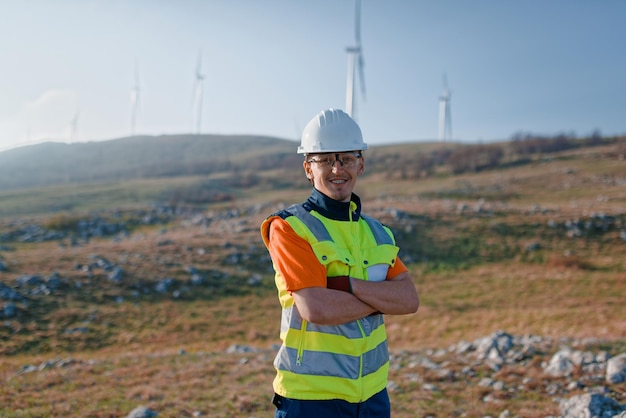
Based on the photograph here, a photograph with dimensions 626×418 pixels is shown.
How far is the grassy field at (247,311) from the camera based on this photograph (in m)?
7.07

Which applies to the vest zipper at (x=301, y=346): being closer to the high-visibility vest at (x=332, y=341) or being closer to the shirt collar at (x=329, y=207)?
the high-visibility vest at (x=332, y=341)

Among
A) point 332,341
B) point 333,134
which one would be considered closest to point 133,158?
point 333,134

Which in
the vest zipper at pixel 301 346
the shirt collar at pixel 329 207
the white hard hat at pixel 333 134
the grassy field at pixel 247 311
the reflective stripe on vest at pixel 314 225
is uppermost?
the white hard hat at pixel 333 134

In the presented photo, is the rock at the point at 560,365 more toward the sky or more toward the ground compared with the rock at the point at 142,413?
more toward the sky

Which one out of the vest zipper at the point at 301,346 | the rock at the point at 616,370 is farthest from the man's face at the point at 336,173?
the rock at the point at 616,370

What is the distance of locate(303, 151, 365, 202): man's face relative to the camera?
9.58 feet

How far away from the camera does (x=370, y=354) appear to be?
2.79 meters

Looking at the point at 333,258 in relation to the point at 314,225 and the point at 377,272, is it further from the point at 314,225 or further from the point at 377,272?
Result: the point at 377,272

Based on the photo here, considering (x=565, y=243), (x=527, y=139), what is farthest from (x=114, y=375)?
(x=527, y=139)

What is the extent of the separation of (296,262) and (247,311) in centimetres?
1400

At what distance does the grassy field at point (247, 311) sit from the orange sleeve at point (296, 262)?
4.37 meters

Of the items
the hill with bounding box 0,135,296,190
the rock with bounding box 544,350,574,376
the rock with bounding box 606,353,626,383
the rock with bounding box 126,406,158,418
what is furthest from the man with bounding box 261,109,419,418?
the hill with bounding box 0,135,296,190

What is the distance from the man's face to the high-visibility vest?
0.18 m

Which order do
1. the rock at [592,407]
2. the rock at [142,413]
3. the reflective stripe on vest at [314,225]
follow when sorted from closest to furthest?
the reflective stripe on vest at [314,225], the rock at [592,407], the rock at [142,413]
